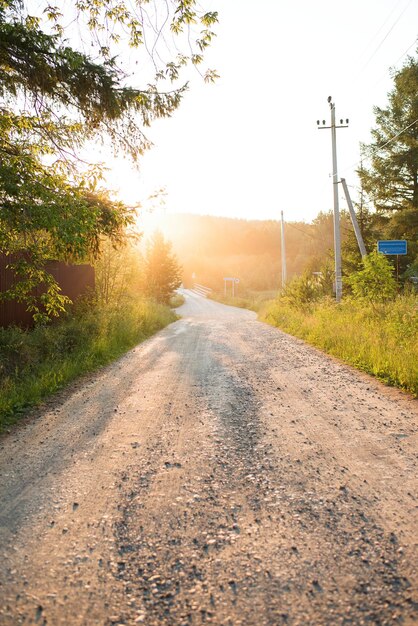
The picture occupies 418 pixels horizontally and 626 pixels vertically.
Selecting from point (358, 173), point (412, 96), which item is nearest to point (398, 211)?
point (358, 173)

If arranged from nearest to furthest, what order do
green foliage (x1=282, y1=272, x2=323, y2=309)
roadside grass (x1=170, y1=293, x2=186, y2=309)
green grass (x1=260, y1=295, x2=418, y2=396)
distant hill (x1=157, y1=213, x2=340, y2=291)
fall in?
green grass (x1=260, y1=295, x2=418, y2=396) < green foliage (x1=282, y1=272, x2=323, y2=309) < roadside grass (x1=170, y1=293, x2=186, y2=309) < distant hill (x1=157, y1=213, x2=340, y2=291)

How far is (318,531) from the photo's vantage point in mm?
2646

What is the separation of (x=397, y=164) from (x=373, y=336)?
23.4m

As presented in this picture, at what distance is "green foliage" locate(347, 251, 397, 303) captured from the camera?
498 inches

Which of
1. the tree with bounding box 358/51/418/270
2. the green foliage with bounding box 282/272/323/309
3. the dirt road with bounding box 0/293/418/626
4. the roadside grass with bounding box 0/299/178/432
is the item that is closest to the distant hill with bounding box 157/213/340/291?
the tree with bounding box 358/51/418/270

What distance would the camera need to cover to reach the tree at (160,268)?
3560 cm

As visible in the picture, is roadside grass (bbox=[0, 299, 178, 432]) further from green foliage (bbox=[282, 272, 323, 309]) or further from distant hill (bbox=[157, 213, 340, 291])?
distant hill (bbox=[157, 213, 340, 291])

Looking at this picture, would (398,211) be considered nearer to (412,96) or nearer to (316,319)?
(412,96)

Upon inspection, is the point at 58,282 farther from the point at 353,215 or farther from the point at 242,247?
the point at 242,247

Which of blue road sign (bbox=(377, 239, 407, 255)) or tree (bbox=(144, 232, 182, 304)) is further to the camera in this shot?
tree (bbox=(144, 232, 182, 304))

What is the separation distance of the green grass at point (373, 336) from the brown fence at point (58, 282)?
723cm

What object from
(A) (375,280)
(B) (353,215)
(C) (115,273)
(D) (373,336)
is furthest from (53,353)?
(B) (353,215)

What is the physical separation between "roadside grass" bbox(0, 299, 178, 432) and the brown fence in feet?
1.29

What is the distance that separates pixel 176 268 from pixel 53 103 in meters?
30.3
